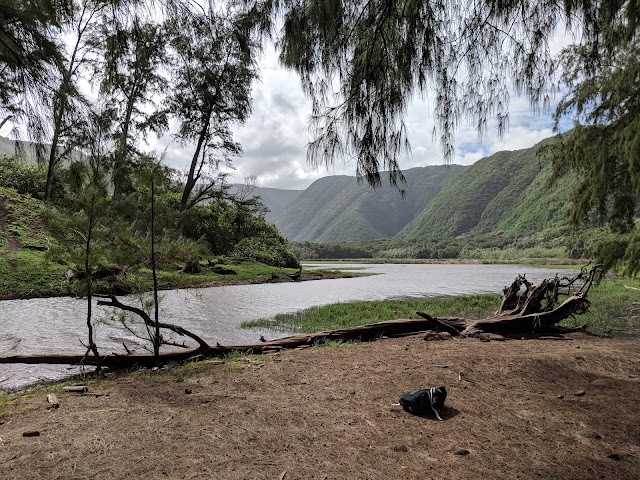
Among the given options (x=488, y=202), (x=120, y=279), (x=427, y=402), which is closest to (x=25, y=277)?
(x=120, y=279)

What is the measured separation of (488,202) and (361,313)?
150 m

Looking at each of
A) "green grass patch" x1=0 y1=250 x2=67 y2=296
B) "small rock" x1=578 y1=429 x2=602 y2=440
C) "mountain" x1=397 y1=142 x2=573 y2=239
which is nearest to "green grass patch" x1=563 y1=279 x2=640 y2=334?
"small rock" x1=578 y1=429 x2=602 y2=440

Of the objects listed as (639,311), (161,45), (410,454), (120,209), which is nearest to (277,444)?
(410,454)

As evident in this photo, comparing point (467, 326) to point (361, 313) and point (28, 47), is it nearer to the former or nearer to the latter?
point (361, 313)

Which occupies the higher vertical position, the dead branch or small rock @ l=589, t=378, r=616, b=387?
the dead branch

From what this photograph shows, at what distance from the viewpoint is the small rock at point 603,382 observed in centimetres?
486

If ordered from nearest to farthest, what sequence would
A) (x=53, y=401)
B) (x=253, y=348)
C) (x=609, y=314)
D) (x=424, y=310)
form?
(x=53, y=401), (x=253, y=348), (x=609, y=314), (x=424, y=310)

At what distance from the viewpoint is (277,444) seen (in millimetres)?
3256

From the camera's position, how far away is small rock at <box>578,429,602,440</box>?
341 centimetres

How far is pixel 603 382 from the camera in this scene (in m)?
4.93

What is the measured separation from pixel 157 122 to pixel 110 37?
1809 centimetres

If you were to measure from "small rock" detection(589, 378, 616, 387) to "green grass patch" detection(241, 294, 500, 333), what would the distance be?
23.4 ft

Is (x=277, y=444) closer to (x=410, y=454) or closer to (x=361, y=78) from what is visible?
(x=410, y=454)

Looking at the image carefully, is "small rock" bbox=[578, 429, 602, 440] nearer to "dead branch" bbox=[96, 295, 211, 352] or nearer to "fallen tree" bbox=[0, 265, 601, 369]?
"fallen tree" bbox=[0, 265, 601, 369]
